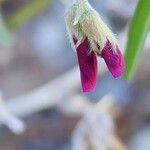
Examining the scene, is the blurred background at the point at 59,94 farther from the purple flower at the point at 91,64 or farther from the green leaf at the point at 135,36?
the purple flower at the point at 91,64

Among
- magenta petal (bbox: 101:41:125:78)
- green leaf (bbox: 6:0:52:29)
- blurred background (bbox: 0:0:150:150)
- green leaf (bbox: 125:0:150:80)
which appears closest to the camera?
magenta petal (bbox: 101:41:125:78)

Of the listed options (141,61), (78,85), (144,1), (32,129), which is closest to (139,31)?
(144,1)

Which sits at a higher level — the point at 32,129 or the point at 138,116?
the point at 32,129

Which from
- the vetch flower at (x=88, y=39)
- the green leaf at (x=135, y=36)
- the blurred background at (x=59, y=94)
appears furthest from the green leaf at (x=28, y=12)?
the vetch flower at (x=88, y=39)

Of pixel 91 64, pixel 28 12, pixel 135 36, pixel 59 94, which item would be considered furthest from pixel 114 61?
pixel 59 94

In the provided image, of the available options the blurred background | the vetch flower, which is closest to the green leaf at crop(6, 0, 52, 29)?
the blurred background

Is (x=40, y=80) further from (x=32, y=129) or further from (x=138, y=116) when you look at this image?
(x=138, y=116)

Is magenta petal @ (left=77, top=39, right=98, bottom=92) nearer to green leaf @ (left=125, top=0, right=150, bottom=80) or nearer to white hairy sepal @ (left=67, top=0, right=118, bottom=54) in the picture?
white hairy sepal @ (left=67, top=0, right=118, bottom=54)
